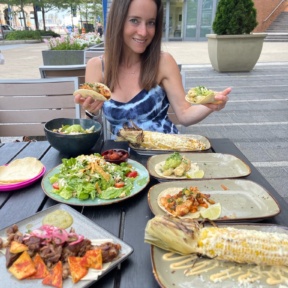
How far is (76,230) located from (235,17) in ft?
32.4

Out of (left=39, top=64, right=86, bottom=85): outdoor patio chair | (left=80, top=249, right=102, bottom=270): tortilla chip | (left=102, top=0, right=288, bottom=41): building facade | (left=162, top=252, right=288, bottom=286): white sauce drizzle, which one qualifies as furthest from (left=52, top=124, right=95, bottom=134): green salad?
(left=102, top=0, right=288, bottom=41): building facade

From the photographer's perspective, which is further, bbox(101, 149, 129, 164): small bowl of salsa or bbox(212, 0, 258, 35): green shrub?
bbox(212, 0, 258, 35): green shrub

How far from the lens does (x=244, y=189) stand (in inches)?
58.6

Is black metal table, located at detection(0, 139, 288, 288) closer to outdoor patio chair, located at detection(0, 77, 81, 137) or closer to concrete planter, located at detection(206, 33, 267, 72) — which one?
outdoor patio chair, located at detection(0, 77, 81, 137)

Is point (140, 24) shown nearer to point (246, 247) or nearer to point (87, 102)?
point (87, 102)

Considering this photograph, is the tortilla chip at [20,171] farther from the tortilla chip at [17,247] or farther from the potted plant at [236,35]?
the potted plant at [236,35]

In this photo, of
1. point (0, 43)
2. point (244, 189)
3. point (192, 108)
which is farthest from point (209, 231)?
point (0, 43)

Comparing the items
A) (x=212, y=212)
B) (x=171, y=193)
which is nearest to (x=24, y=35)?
(x=171, y=193)

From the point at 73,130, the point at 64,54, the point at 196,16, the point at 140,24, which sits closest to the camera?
the point at 73,130

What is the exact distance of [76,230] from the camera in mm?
1190

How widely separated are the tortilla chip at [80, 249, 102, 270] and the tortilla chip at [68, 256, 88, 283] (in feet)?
0.04

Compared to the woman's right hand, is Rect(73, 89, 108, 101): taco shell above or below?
above

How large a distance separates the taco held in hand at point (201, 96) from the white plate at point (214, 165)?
1.43 ft

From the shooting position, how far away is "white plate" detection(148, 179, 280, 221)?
1304 millimetres
